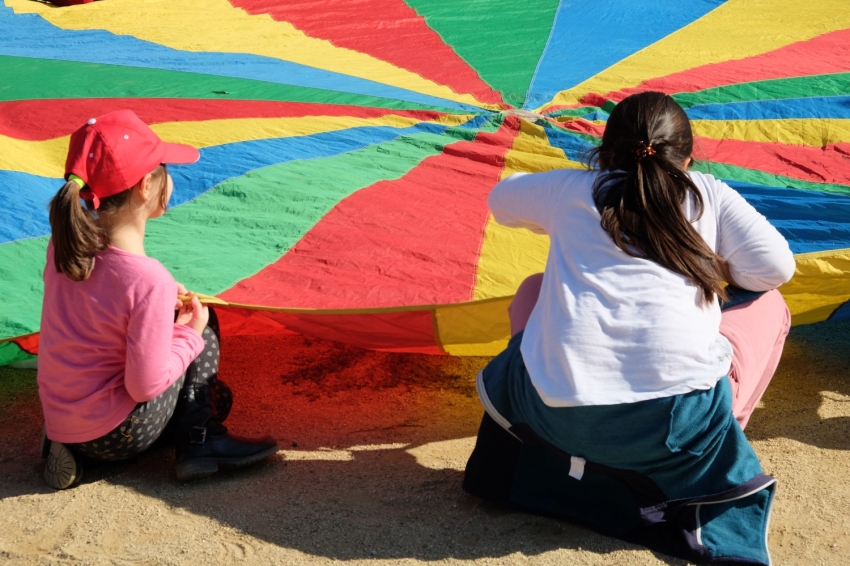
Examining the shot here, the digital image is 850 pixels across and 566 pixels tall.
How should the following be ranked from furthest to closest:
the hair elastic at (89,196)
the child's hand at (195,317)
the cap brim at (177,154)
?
the child's hand at (195,317) → the cap brim at (177,154) → the hair elastic at (89,196)

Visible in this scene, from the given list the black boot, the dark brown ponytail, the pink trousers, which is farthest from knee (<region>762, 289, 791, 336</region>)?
the black boot

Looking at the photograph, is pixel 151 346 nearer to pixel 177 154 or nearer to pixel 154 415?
pixel 154 415

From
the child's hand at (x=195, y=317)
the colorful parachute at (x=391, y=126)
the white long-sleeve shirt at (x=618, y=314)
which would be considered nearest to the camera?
the white long-sleeve shirt at (x=618, y=314)

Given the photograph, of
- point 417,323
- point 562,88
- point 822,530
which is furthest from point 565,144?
point 822,530

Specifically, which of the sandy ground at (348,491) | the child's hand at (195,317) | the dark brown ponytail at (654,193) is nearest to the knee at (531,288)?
the dark brown ponytail at (654,193)

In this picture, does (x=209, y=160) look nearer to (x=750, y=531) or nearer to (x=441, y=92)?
(x=441, y=92)

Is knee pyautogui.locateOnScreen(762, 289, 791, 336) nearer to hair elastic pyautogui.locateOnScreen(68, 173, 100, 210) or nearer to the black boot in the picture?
the black boot

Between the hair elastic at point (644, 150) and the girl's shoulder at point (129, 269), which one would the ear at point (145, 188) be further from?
the hair elastic at point (644, 150)

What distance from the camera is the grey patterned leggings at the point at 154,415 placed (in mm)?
1941

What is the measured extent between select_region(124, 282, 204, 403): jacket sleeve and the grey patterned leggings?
0.26ft

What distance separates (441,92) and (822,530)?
2353 millimetres

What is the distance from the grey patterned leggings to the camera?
194 cm

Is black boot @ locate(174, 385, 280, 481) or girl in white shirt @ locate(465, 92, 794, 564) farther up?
girl in white shirt @ locate(465, 92, 794, 564)

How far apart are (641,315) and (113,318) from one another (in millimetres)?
1021
